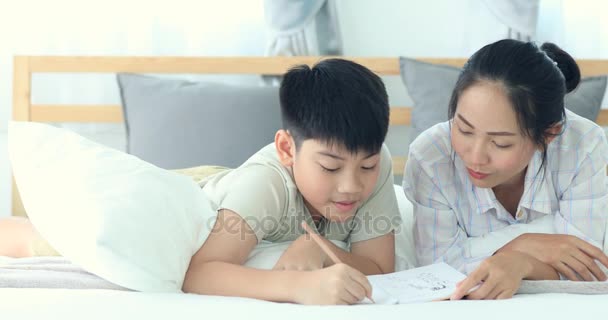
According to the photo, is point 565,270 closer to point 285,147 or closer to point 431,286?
point 431,286

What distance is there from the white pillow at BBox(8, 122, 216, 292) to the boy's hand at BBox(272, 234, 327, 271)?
0.14 metres

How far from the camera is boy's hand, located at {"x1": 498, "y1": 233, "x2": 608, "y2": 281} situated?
53.6 inches

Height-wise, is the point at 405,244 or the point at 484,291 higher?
the point at 484,291

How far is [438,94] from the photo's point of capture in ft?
7.20

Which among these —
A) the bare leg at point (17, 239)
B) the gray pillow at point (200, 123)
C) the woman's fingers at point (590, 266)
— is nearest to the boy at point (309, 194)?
the woman's fingers at point (590, 266)

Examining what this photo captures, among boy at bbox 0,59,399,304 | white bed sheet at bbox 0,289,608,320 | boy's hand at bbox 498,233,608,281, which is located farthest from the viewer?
boy's hand at bbox 498,233,608,281

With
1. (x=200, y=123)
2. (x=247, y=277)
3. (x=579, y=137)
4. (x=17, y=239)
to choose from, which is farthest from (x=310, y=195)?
(x=200, y=123)

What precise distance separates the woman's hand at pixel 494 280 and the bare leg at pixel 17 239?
2.80ft

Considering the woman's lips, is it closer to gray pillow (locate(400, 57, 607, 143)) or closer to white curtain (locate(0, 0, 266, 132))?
gray pillow (locate(400, 57, 607, 143))

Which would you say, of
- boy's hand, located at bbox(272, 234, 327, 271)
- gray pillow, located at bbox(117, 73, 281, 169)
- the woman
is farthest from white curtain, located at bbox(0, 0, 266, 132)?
boy's hand, located at bbox(272, 234, 327, 271)

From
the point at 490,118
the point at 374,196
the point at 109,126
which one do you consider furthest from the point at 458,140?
the point at 109,126

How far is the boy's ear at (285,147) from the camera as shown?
1.39 meters

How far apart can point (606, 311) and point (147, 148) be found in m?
1.34

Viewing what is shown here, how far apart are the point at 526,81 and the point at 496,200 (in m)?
0.26
